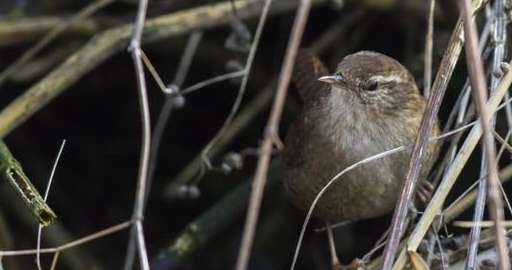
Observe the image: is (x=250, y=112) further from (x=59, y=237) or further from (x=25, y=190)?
(x=25, y=190)

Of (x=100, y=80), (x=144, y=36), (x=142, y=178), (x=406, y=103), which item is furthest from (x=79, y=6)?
(x=142, y=178)

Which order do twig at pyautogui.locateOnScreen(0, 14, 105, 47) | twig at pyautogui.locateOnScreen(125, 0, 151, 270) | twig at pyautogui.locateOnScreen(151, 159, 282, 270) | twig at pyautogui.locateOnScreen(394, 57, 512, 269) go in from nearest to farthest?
twig at pyautogui.locateOnScreen(125, 0, 151, 270), twig at pyautogui.locateOnScreen(394, 57, 512, 269), twig at pyautogui.locateOnScreen(151, 159, 282, 270), twig at pyautogui.locateOnScreen(0, 14, 105, 47)

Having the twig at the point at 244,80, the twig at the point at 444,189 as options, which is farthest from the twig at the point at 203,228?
the twig at the point at 444,189

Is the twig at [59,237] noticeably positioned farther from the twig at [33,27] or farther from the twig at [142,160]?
the twig at [142,160]

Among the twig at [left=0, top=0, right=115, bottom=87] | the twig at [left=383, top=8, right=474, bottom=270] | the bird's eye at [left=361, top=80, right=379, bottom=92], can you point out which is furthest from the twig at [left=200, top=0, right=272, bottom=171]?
the twig at [left=383, top=8, right=474, bottom=270]

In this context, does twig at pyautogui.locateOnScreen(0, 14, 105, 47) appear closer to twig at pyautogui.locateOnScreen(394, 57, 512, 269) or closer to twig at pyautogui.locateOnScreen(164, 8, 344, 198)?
twig at pyautogui.locateOnScreen(164, 8, 344, 198)

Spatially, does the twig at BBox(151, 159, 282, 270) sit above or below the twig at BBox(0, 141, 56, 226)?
below

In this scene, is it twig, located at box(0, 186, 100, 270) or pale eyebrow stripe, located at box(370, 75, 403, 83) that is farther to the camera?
twig, located at box(0, 186, 100, 270)

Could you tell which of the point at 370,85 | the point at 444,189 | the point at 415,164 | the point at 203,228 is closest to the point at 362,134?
the point at 370,85
